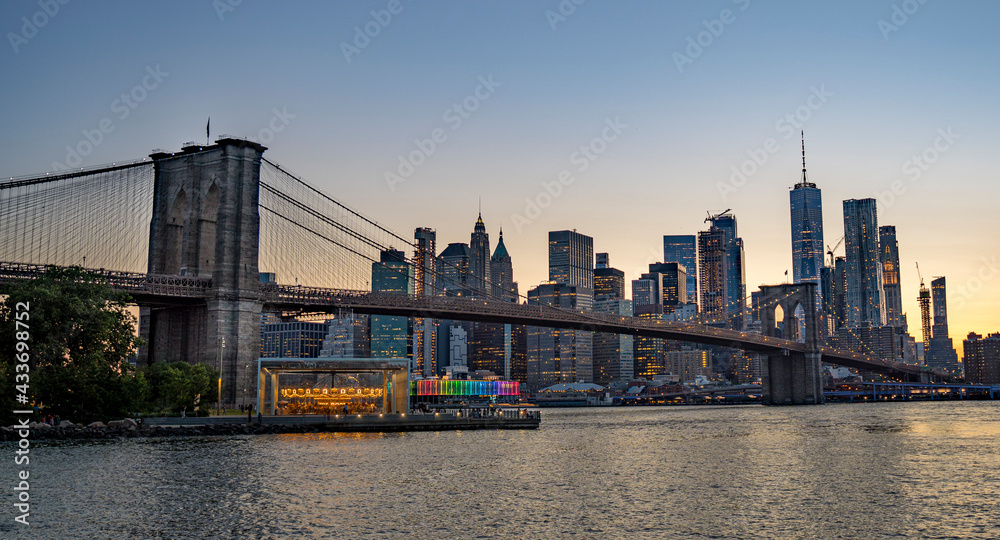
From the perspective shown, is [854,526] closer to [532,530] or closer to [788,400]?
[532,530]

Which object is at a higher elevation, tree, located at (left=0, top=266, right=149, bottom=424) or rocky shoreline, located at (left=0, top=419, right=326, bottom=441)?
tree, located at (left=0, top=266, right=149, bottom=424)

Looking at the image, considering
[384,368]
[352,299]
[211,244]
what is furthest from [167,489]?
[352,299]

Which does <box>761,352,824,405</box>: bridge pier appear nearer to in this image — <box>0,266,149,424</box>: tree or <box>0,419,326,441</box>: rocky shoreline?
<box>0,419,326,441</box>: rocky shoreline

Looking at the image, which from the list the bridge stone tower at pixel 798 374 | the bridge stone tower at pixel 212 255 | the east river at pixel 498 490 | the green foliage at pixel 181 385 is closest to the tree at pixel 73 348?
the green foliage at pixel 181 385

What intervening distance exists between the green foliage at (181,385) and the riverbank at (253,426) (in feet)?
12.0

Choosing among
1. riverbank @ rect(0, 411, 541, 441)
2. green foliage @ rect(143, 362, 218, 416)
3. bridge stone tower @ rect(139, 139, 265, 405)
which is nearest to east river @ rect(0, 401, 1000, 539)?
riverbank @ rect(0, 411, 541, 441)

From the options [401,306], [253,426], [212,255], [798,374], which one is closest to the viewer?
[253,426]

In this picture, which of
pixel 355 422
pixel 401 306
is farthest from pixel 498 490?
pixel 401 306

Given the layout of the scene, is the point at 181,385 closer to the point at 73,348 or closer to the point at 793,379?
the point at 73,348

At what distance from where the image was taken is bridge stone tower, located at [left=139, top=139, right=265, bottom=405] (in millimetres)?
72688

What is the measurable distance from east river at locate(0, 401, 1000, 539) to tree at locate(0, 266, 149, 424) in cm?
752

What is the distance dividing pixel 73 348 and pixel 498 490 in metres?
39.0

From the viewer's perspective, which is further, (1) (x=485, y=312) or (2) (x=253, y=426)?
(1) (x=485, y=312)

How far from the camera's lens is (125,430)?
56500 millimetres
